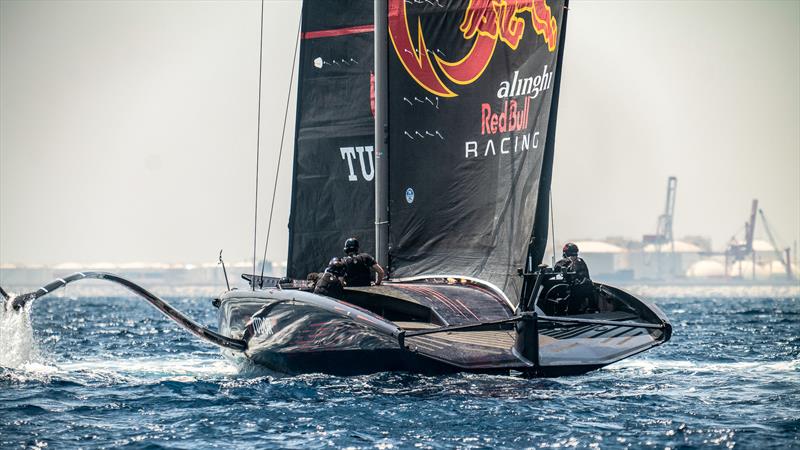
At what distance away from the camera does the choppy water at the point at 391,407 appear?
8.08 meters

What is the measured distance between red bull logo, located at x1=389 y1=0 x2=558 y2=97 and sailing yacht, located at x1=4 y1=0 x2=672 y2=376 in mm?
14

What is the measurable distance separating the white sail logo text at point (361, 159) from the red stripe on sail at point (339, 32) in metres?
1.48

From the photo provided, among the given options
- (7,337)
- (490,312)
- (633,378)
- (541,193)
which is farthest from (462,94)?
(7,337)

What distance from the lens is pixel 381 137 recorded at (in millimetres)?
12602

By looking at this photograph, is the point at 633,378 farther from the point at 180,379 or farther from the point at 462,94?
the point at 180,379

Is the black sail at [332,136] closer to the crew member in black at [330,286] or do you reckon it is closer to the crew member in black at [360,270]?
the crew member in black at [360,270]

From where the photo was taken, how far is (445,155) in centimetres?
1191

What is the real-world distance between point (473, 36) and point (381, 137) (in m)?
1.59

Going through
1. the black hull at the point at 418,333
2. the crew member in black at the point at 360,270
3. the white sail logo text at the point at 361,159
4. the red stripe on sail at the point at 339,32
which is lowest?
the black hull at the point at 418,333

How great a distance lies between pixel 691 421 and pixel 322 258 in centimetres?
666

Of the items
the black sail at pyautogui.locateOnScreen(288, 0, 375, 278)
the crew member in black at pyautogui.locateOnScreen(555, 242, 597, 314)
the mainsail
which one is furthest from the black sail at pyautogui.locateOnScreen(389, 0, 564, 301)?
the black sail at pyautogui.locateOnScreen(288, 0, 375, 278)

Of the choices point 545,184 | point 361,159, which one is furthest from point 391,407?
point 361,159

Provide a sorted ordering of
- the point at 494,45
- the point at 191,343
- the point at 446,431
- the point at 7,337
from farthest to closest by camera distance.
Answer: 1. the point at 191,343
2. the point at 7,337
3. the point at 494,45
4. the point at 446,431

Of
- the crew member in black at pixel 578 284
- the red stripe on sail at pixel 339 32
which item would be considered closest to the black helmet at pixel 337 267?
→ the crew member in black at pixel 578 284
